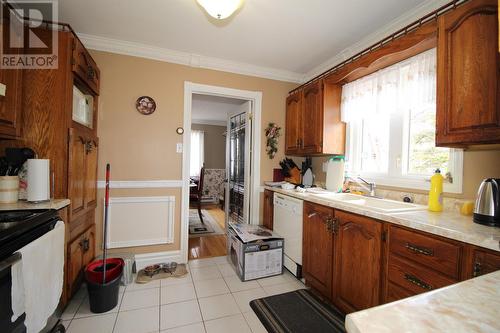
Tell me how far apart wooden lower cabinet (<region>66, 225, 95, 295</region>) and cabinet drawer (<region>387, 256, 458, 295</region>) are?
2.27 meters

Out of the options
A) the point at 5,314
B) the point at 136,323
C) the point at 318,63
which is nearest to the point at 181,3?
the point at 318,63

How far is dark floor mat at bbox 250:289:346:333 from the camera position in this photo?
5.41 ft

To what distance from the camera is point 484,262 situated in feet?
3.19

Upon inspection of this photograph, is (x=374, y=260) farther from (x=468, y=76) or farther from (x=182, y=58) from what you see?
(x=182, y=58)

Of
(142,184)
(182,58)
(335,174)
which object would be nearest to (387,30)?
(335,174)

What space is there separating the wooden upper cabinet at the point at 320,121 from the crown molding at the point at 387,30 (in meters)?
0.39

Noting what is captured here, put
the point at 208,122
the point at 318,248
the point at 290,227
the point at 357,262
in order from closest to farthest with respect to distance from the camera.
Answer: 1. the point at 357,262
2. the point at 318,248
3. the point at 290,227
4. the point at 208,122

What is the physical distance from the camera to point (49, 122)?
1656mm

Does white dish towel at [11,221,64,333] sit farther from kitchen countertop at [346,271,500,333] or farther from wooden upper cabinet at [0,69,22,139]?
kitchen countertop at [346,271,500,333]

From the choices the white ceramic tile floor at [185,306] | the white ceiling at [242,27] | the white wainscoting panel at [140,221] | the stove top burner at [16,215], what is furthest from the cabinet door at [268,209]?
the stove top burner at [16,215]

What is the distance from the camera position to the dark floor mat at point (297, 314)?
1.65 metres

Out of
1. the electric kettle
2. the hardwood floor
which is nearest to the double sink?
the electric kettle

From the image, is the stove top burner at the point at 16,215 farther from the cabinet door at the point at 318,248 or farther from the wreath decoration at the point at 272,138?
the wreath decoration at the point at 272,138

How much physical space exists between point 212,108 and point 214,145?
5.86ft
